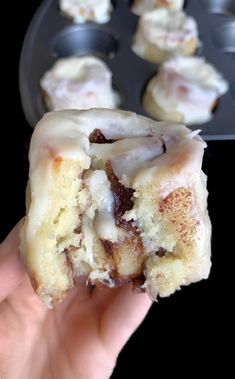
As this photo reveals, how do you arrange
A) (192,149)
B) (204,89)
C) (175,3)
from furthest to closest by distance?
(175,3), (204,89), (192,149)

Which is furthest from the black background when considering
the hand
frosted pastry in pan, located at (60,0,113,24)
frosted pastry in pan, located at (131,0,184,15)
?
frosted pastry in pan, located at (131,0,184,15)

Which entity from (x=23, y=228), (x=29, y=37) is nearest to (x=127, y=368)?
(x=23, y=228)

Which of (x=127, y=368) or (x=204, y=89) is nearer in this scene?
(x=127, y=368)

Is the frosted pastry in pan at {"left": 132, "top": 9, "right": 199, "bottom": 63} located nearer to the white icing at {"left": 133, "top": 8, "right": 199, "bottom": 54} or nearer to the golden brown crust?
the white icing at {"left": 133, "top": 8, "right": 199, "bottom": 54}

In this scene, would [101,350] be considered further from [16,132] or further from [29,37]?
[29,37]

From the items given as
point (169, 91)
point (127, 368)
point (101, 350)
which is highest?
point (169, 91)
